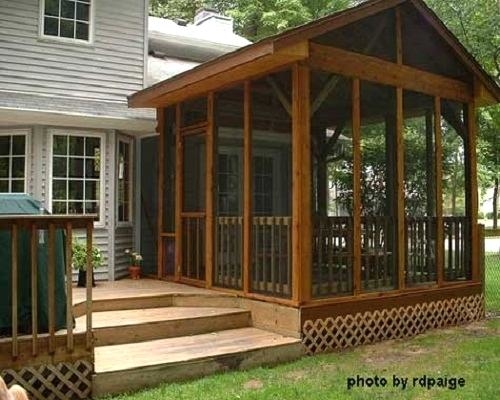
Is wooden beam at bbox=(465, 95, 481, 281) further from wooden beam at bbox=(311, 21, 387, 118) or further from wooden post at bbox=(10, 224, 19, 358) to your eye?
wooden post at bbox=(10, 224, 19, 358)

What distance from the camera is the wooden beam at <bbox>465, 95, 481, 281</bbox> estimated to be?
7.47 metres

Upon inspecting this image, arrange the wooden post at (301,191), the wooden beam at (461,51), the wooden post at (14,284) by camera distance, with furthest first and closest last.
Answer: the wooden beam at (461,51) → the wooden post at (301,191) → the wooden post at (14,284)

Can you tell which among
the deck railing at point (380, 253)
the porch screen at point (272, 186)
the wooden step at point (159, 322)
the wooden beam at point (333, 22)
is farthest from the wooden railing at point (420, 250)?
the wooden beam at point (333, 22)

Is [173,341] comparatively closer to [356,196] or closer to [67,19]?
[356,196]

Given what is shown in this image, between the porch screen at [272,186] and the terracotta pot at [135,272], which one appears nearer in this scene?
the porch screen at [272,186]

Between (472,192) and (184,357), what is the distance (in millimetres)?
4692

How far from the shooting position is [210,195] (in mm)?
6770

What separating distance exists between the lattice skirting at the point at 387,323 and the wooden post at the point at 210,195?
1667mm

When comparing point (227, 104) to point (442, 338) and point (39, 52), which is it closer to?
point (39, 52)

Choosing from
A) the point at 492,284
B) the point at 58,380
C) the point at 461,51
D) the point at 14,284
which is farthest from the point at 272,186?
the point at 14,284

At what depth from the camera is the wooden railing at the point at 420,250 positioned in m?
6.68

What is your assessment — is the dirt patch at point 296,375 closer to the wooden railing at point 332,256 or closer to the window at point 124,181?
the wooden railing at point 332,256

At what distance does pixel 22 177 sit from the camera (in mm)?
7871

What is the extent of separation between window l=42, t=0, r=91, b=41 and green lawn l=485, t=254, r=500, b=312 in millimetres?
7442
